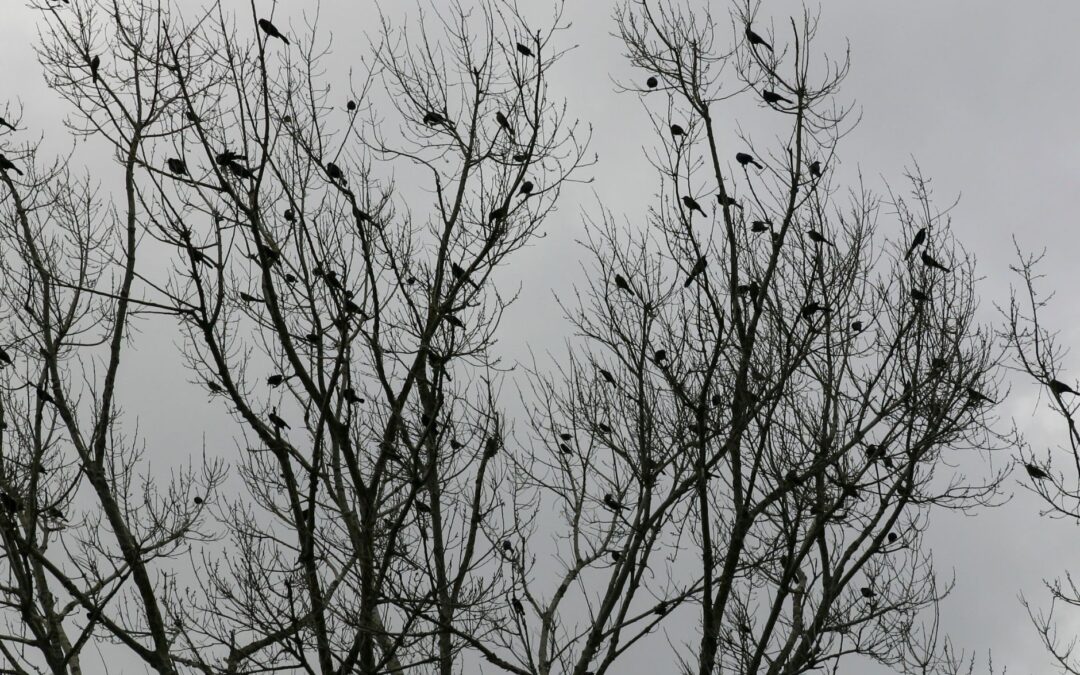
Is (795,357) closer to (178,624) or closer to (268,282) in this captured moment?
(268,282)

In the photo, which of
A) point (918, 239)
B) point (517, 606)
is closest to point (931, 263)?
point (918, 239)

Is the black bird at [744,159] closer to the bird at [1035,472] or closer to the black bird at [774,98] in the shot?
the black bird at [774,98]

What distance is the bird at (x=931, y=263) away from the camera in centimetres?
764

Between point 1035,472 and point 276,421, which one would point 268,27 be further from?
point 1035,472

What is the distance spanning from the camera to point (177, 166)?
7.00 metres

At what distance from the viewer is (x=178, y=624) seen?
7797mm

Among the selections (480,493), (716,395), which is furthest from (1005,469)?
(480,493)

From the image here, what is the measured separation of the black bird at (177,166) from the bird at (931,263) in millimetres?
5109

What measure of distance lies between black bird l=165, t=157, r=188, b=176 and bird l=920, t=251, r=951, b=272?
5109 millimetres

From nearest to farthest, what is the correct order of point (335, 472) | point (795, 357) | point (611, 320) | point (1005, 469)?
point (795, 357)
point (335, 472)
point (611, 320)
point (1005, 469)

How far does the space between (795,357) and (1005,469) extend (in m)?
2.77

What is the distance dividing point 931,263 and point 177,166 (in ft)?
17.2

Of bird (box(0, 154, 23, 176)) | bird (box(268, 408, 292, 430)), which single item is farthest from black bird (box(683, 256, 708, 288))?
bird (box(0, 154, 23, 176))

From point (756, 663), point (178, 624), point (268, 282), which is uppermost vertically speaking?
point (268, 282)
